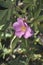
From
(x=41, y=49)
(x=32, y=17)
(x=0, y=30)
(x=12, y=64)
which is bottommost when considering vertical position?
(x=12, y=64)

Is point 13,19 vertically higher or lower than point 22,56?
higher

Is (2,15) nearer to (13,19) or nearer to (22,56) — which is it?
(13,19)

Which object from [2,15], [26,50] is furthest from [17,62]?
[2,15]

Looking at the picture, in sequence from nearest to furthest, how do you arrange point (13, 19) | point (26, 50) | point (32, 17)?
point (32, 17) < point (13, 19) < point (26, 50)
